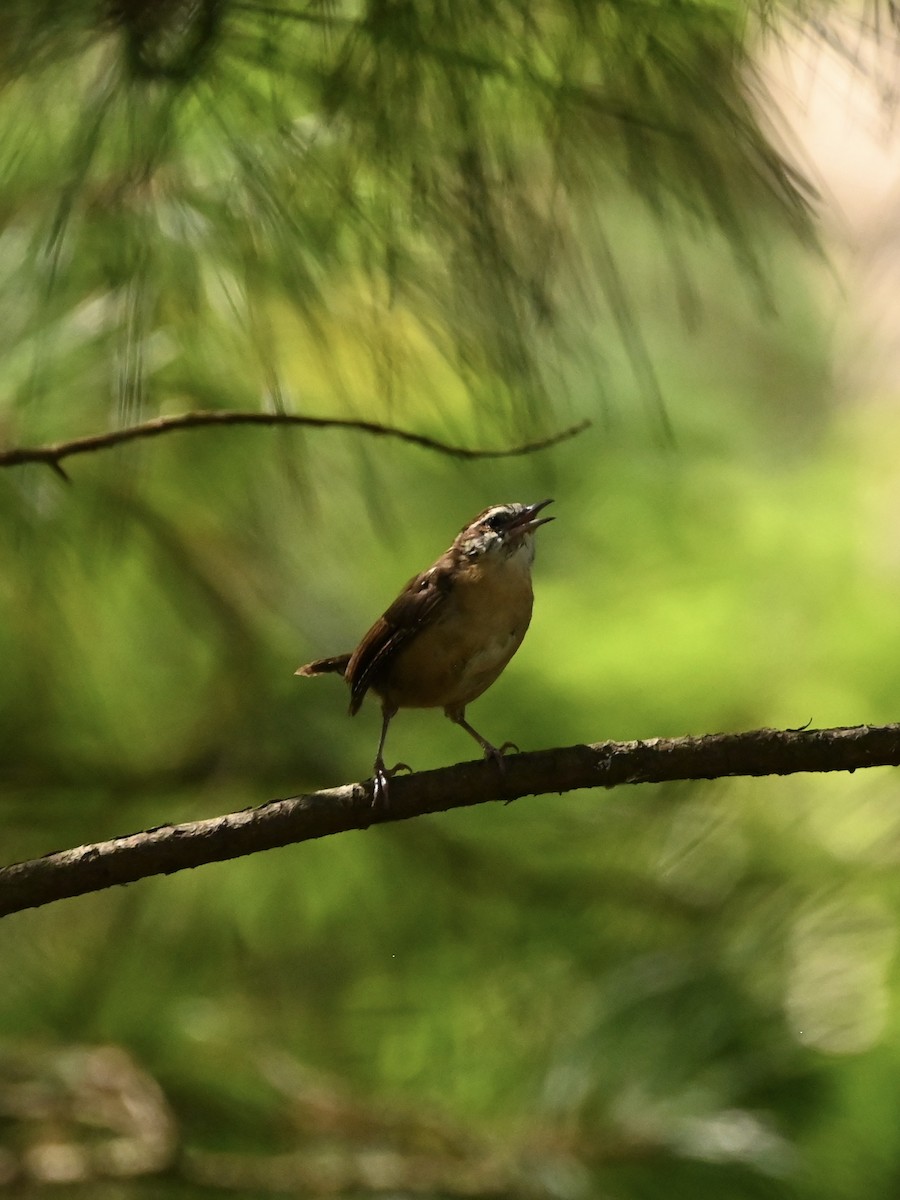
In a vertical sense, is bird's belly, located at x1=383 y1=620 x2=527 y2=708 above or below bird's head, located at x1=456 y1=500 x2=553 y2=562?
below

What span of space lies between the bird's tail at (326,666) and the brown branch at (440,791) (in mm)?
491

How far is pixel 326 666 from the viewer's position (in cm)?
174

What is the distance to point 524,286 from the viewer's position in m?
1.39

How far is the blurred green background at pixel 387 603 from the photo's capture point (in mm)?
1333

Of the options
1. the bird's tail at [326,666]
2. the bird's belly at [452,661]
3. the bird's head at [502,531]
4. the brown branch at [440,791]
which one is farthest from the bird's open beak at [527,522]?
the brown branch at [440,791]

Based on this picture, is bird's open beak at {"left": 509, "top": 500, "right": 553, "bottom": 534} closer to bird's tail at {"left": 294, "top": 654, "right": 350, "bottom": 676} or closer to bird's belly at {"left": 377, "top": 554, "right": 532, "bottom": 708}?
bird's belly at {"left": 377, "top": 554, "right": 532, "bottom": 708}

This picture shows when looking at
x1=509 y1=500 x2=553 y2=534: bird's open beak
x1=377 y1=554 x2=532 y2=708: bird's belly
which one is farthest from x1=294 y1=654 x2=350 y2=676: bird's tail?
x1=509 y1=500 x2=553 y2=534: bird's open beak

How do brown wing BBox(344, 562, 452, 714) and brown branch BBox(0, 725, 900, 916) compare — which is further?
brown wing BBox(344, 562, 452, 714)

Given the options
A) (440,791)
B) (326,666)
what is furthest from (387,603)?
(440,791)

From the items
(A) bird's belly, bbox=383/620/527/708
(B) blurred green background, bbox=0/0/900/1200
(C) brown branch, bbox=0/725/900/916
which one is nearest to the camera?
(C) brown branch, bbox=0/725/900/916

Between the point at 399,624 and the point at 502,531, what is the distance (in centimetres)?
17

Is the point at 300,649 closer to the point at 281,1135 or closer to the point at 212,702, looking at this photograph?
the point at 212,702

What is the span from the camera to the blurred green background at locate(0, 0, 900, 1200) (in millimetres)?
1333

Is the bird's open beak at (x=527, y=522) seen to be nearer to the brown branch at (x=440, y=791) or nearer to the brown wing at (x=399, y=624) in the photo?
the brown wing at (x=399, y=624)
